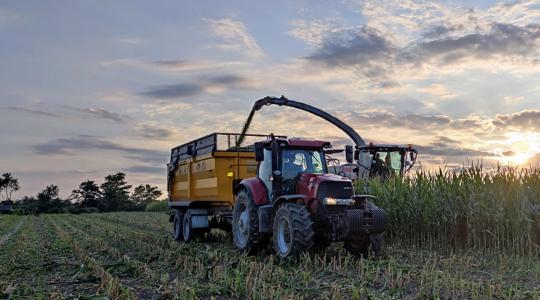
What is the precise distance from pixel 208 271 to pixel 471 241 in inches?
214

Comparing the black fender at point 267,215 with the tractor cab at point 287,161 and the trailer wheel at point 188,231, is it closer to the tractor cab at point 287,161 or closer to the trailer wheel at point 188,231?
the tractor cab at point 287,161

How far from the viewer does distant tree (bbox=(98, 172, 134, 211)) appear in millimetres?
48812

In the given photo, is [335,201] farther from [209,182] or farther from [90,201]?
[90,201]

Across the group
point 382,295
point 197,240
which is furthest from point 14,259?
point 382,295

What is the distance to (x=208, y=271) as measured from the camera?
26.9 feet

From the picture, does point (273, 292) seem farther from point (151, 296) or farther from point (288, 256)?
point (288, 256)

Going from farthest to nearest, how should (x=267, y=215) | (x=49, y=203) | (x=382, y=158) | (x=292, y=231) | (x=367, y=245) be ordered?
(x=49, y=203) < (x=382, y=158) < (x=267, y=215) < (x=367, y=245) < (x=292, y=231)

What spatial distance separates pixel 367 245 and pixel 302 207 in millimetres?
1447

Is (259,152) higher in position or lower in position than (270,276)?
higher

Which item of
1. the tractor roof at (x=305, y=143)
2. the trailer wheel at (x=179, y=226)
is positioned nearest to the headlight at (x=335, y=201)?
the tractor roof at (x=305, y=143)

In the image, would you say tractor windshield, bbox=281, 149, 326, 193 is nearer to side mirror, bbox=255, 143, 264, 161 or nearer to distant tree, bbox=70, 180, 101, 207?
side mirror, bbox=255, 143, 264, 161

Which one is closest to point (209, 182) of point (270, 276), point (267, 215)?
point (267, 215)

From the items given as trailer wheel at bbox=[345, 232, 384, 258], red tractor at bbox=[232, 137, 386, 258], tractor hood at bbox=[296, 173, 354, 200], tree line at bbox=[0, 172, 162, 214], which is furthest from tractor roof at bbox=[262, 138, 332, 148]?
tree line at bbox=[0, 172, 162, 214]

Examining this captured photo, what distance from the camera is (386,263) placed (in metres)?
8.84
